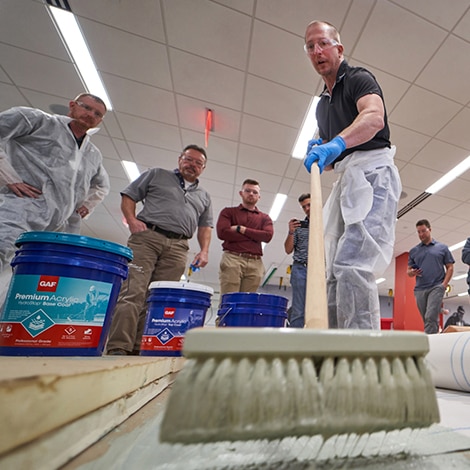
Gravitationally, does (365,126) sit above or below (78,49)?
below

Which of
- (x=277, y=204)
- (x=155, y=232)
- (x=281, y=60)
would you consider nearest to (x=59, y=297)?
(x=155, y=232)

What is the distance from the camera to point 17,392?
254 millimetres

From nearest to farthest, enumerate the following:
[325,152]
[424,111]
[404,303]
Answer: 1. [325,152]
2. [424,111]
3. [404,303]

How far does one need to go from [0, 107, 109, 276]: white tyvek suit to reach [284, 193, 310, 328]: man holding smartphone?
1549mm

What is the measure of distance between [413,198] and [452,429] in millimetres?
4427

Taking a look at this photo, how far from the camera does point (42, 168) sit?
4.87 feet

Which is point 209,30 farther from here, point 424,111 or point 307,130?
point 424,111

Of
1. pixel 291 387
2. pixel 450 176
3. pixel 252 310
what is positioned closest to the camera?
pixel 291 387

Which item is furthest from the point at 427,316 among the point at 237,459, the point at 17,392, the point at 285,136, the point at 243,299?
the point at 17,392

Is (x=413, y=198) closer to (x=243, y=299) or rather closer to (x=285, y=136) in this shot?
(x=285, y=136)

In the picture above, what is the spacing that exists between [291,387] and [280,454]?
0.13 metres

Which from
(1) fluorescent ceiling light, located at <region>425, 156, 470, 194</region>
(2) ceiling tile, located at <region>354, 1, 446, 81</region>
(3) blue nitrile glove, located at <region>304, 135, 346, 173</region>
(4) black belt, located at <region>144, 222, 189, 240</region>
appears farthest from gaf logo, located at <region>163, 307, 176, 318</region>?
(1) fluorescent ceiling light, located at <region>425, 156, 470, 194</region>

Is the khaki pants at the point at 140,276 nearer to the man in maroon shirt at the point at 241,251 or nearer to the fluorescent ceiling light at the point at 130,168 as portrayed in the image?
the man in maroon shirt at the point at 241,251

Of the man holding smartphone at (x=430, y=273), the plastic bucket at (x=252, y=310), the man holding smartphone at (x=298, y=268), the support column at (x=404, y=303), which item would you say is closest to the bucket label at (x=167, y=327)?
the plastic bucket at (x=252, y=310)
